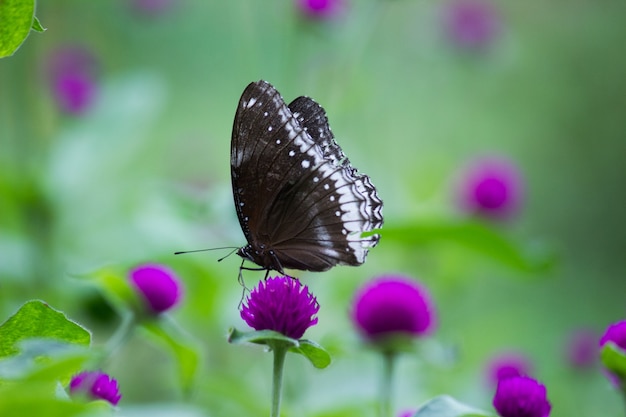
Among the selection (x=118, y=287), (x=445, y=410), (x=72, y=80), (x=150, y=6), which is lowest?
(x=445, y=410)

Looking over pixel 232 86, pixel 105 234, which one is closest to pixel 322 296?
pixel 105 234

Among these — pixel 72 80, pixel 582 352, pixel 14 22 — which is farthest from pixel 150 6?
pixel 14 22

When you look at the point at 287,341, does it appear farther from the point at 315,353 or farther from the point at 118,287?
the point at 118,287

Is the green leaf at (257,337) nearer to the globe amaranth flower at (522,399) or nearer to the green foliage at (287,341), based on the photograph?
the green foliage at (287,341)

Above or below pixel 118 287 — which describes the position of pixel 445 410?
below

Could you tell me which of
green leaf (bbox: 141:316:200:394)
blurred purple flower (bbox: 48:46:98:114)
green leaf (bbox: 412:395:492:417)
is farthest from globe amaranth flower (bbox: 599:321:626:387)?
blurred purple flower (bbox: 48:46:98:114)

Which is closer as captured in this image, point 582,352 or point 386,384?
point 386,384

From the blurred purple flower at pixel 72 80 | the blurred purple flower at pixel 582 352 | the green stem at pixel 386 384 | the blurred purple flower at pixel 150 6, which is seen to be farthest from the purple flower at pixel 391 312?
the blurred purple flower at pixel 150 6

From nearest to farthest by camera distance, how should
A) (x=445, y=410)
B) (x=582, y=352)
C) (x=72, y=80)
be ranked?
(x=445, y=410), (x=582, y=352), (x=72, y=80)
